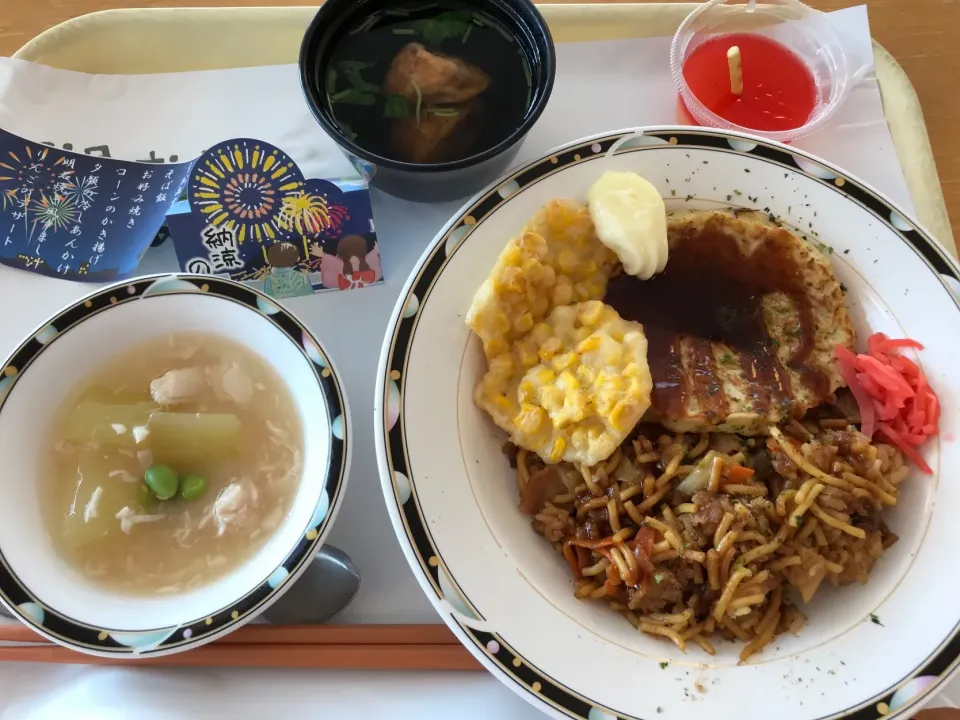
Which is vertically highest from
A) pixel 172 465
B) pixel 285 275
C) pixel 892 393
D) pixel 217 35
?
pixel 217 35

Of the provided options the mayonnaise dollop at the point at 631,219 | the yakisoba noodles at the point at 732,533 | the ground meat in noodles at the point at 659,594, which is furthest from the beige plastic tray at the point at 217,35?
the ground meat in noodles at the point at 659,594

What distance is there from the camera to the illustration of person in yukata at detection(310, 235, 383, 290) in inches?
74.9

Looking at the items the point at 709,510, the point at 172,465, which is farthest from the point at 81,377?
the point at 709,510

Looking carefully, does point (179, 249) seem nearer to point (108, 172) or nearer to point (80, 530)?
point (108, 172)

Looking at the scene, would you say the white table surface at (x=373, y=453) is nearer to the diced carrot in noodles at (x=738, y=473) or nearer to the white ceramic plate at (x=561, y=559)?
the white ceramic plate at (x=561, y=559)

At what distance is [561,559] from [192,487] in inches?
38.4

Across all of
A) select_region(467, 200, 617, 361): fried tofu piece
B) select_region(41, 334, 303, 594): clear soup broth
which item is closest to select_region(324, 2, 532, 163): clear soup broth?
select_region(467, 200, 617, 361): fried tofu piece

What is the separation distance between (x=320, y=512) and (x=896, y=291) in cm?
158

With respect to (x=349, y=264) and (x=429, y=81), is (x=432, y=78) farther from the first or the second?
(x=349, y=264)

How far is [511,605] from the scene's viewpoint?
1.44m

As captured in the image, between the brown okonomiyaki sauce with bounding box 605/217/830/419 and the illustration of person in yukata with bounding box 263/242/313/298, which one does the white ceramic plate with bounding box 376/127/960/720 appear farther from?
the illustration of person in yukata with bounding box 263/242/313/298

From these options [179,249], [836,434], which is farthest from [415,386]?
[836,434]

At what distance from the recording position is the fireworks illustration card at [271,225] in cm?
185

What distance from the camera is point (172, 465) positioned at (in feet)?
5.51
